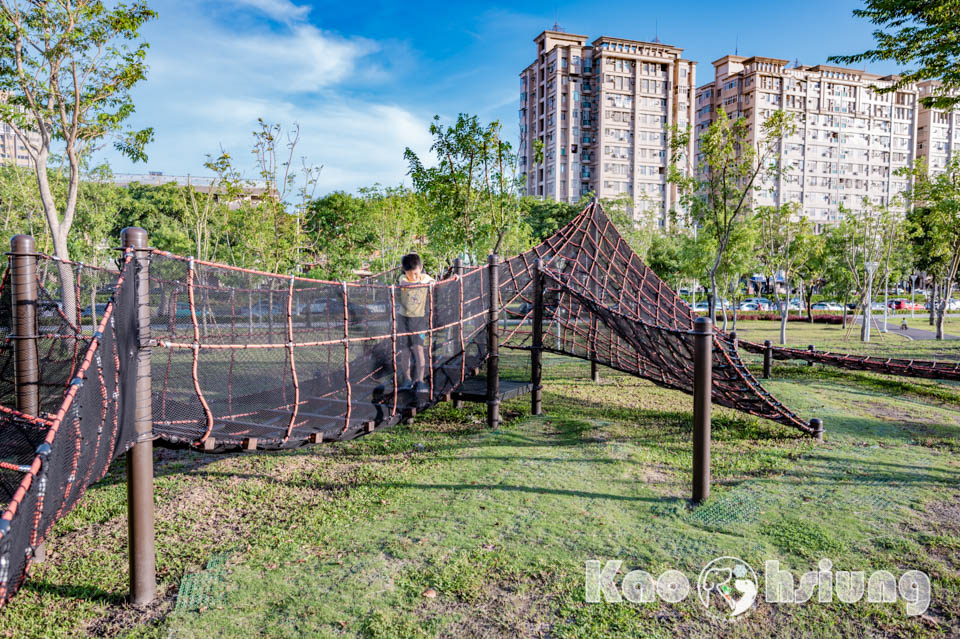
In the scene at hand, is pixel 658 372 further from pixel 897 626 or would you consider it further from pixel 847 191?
pixel 847 191

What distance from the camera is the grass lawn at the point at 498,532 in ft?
10.8

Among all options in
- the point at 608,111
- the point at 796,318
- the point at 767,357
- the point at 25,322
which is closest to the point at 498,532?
the point at 25,322

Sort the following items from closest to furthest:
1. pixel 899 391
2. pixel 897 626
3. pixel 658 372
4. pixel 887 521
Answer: pixel 897 626, pixel 887 521, pixel 658 372, pixel 899 391

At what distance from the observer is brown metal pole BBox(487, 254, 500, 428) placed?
7.46 m

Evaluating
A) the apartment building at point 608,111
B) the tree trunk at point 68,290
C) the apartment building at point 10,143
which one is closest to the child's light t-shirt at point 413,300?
the tree trunk at point 68,290

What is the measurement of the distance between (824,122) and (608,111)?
26.8m

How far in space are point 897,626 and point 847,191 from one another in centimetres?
8140

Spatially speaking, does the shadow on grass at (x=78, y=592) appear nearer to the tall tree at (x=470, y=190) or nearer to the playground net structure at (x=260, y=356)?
the playground net structure at (x=260, y=356)

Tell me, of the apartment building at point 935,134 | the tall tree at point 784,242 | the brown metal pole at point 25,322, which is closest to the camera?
the brown metal pole at point 25,322

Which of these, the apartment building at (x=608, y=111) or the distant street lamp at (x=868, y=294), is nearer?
the distant street lamp at (x=868, y=294)

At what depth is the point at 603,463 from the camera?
6004 millimetres

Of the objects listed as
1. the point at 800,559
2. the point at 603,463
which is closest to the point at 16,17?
the point at 603,463

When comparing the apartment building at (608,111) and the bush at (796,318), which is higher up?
the apartment building at (608,111)

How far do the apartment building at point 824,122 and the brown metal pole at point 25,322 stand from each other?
69087mm
